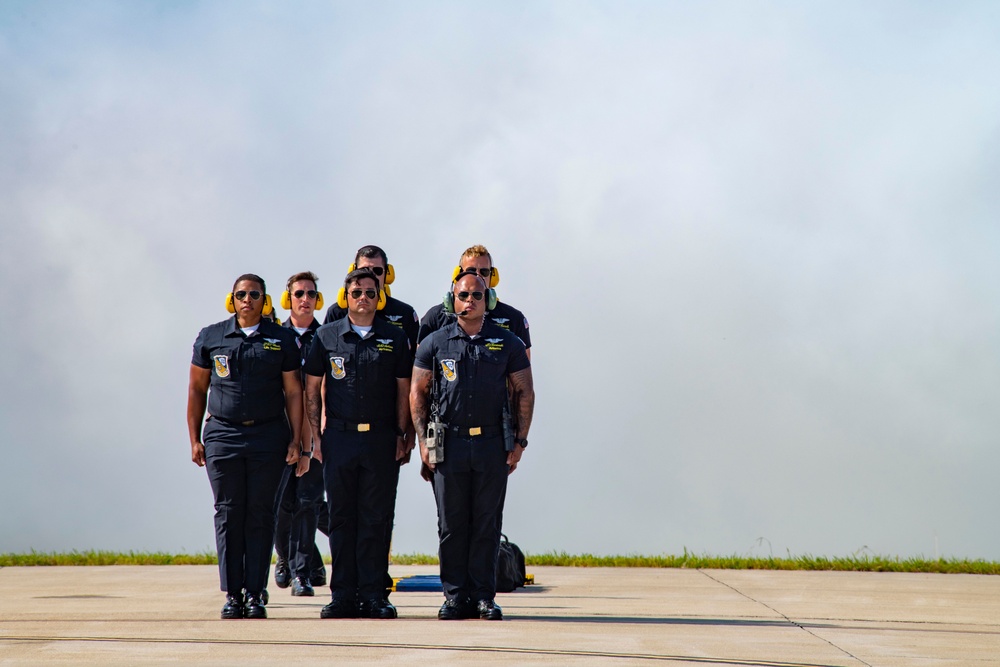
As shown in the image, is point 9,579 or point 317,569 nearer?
point 317,569

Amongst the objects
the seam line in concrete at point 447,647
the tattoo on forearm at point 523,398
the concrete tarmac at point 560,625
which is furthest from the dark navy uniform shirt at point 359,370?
the seam line in concrete at point 447,647

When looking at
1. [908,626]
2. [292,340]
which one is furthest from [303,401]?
[908,626]

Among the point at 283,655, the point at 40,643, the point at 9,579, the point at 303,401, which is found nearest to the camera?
the point at 283,655

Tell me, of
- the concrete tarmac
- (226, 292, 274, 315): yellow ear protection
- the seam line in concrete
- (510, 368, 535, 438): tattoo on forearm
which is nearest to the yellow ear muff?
(226, 292, 274, 315): yellow ear protection

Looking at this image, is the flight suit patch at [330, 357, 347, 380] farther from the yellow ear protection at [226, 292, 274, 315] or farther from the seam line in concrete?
the seam line in concrete

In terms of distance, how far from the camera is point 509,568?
10.8 metres

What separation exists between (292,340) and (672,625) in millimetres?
3180

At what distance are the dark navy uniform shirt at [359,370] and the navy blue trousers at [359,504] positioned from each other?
0.14 m

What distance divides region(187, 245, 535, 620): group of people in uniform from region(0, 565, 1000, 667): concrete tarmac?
15.7 inches

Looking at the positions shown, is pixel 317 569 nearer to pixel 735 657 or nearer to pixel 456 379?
pixel 456 379

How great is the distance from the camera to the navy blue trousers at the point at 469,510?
26.2 feet

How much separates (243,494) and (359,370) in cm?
115

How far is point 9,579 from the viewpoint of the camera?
12.3 meters

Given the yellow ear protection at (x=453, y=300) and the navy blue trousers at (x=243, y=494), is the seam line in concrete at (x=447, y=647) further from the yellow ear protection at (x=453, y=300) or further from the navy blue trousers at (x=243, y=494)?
the yellow ear protection at (x=453, y=300)
